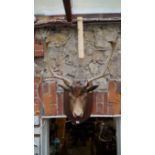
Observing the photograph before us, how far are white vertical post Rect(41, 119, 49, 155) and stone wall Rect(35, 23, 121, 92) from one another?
37cm

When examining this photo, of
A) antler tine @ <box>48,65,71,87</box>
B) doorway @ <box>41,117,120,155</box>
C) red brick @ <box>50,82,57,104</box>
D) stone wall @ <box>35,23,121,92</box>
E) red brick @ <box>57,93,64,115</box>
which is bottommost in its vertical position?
doorway @ <box>41,117,120,155</box>

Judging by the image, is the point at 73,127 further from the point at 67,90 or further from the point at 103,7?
the point at 103,7

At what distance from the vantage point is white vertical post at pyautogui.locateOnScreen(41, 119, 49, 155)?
3141 millimetres

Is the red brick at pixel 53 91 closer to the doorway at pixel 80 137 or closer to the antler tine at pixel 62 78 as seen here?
the antler tine at pixel 62 78

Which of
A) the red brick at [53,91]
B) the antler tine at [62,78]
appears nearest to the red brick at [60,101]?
the red brick at [53,91]

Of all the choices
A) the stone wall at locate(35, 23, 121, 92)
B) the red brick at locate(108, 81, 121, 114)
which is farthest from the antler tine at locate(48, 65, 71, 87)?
the red brick at locate(108, 81, 121, 114)

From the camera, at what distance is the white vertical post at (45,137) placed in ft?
10.3

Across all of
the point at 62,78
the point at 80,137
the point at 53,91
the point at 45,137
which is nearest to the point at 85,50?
the point at 62,78

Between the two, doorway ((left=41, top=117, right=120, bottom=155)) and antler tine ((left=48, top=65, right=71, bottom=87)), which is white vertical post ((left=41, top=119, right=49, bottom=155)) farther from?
antler tine ((left=48, top=65, right=71, bottom=87))

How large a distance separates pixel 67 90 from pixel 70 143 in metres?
2.00

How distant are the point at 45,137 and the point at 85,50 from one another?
77 centimetres
